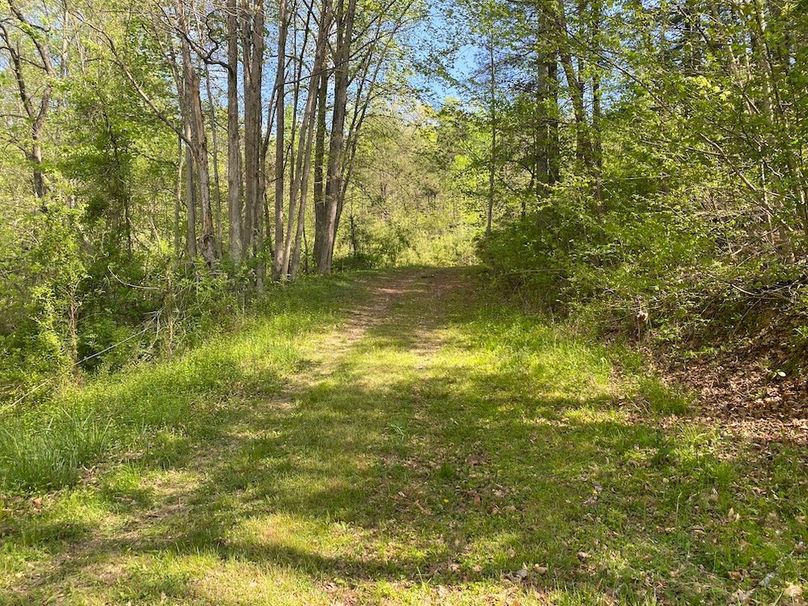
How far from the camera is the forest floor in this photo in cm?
314

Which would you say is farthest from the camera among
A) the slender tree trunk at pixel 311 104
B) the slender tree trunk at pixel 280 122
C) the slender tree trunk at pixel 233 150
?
the slender tree trunk at pixel 311 104

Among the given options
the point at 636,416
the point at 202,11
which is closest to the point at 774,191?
the point at 636,416

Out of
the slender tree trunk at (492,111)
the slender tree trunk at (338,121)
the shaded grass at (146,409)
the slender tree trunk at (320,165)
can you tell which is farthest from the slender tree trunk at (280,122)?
the shaded grass at (146,409)

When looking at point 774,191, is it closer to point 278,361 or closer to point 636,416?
point 636,416

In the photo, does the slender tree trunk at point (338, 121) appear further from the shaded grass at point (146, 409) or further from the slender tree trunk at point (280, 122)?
the shaded grass at point (146, 409)

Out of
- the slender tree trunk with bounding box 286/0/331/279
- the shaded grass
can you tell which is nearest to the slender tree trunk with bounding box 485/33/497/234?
the slender tree trunk with bounding box 286/0/331/279

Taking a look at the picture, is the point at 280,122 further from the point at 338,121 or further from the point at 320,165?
the point at 320,165

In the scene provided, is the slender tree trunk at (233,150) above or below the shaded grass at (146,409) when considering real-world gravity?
above

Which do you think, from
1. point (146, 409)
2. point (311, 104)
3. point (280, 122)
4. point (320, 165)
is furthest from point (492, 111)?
point (146, 409)

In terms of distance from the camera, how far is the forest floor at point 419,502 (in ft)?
10.3

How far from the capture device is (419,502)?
4129mm

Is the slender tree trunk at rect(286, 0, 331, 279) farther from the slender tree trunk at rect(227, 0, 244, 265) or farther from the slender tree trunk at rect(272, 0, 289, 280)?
the slender tree trunk at rect(227, 0, 244, 265)

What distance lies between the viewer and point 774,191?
467cm

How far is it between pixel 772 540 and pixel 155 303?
10.2 metres
